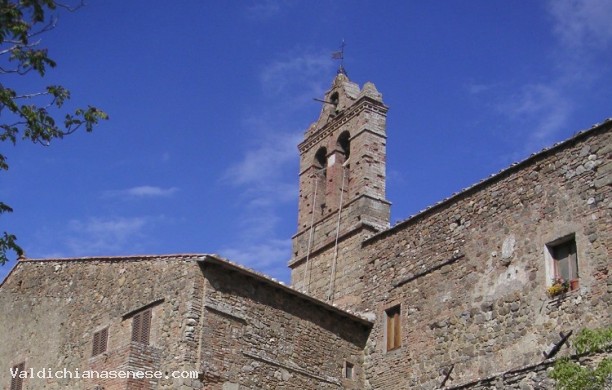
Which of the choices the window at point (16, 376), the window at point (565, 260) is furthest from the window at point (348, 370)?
the window at point (16, 376)

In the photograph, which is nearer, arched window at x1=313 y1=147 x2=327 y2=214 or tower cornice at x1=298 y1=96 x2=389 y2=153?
tower cornice at x1=298 y1=96 x2=389 y2=153

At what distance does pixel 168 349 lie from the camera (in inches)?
656

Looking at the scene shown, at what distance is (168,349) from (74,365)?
298 centimetres

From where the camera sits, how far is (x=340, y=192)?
74.6 ft

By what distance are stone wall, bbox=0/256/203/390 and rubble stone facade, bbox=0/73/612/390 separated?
33mm

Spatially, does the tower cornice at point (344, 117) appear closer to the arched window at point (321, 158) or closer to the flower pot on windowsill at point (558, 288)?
the arched window at point (321, 158)

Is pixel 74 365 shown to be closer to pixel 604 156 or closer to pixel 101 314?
pixel 101 314

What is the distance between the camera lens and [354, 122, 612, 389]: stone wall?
50.6 ft

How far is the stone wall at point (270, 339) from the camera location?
16844 mm

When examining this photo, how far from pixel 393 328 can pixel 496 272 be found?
300 cm

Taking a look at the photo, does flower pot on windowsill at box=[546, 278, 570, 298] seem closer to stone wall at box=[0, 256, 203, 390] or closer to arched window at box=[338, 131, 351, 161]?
stone wall at box=[0, 256, 203, 390]

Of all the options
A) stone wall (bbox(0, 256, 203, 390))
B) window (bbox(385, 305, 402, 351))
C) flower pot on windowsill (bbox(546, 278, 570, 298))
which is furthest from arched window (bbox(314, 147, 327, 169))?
flower pot on windowsill (bbox(546, 278, 570, 298))

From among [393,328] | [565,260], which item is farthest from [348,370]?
[565,260]

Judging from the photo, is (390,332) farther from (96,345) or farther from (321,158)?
(321,158)
